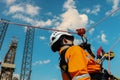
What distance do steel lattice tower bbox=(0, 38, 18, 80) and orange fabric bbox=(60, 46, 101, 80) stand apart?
329 ft

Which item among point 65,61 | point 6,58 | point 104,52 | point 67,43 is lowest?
point 65,61

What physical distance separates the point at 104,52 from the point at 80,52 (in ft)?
22.8

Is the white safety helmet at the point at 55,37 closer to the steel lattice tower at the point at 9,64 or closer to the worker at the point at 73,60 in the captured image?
the worker at the point at 73,60

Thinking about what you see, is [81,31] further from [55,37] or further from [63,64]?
[63,64]

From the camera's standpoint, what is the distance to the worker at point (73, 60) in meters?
5.82

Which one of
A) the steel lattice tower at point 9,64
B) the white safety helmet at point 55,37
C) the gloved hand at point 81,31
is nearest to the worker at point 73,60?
the white safety helmet at point 55,37

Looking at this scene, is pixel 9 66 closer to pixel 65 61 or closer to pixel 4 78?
pixel 4 78

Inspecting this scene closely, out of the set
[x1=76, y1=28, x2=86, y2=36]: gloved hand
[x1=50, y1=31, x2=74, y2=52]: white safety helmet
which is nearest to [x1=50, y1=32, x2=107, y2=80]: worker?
[x1=50, y1=31, x2=74, y2=52]: white safety helmet

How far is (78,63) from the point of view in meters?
5.93

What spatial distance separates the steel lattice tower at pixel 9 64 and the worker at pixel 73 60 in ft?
327

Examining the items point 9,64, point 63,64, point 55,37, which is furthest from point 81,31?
point 9,64

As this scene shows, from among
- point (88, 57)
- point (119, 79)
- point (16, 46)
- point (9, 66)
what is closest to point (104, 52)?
point (119, 79)

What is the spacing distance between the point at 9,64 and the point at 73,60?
339 ft

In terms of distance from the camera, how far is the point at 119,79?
24.4 feet
